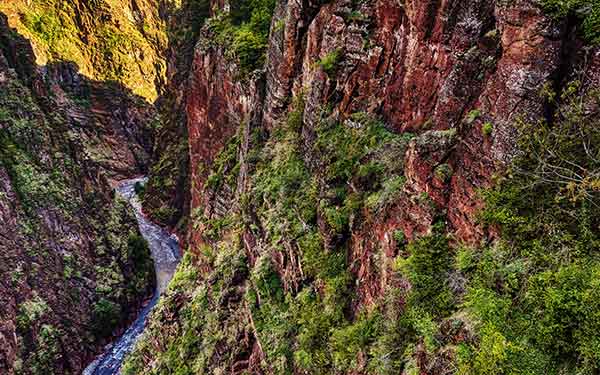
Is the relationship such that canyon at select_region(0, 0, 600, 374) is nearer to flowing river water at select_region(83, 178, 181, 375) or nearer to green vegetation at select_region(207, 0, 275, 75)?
green vegetation at select_region(207, 0, 275, 75)

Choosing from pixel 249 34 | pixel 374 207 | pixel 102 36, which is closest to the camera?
pixel 374 207

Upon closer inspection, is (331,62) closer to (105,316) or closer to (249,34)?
(249,34)

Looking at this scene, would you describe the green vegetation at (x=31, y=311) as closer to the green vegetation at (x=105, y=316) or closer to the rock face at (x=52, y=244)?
the rock face at (x=52, y=244)

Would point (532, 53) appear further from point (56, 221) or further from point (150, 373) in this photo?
point (56, 221)

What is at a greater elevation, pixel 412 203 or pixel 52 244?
pixel 412 203

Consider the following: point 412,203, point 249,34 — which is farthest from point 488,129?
point 249,34

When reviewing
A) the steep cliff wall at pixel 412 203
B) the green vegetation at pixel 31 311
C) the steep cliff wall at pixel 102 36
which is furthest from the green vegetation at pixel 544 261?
the steep cliff wall at pixel 102 36

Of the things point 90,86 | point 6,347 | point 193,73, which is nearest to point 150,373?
point 6,347
